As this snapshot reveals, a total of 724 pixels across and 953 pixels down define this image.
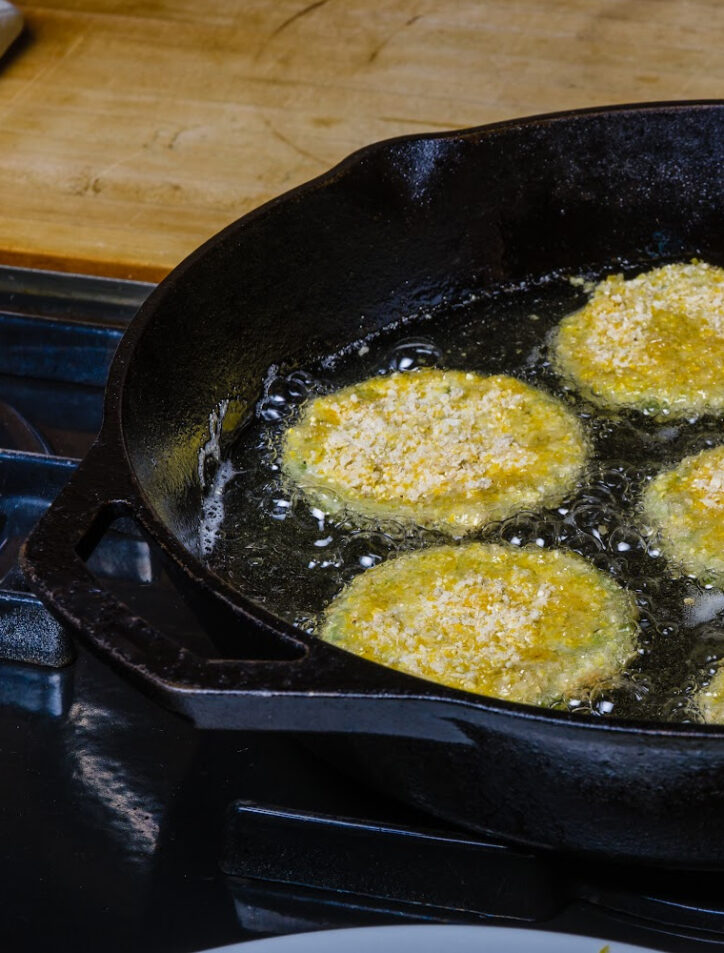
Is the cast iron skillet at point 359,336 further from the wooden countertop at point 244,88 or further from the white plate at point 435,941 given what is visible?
the wooden countertop at point 244,88

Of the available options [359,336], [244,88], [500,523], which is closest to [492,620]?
[500,523]

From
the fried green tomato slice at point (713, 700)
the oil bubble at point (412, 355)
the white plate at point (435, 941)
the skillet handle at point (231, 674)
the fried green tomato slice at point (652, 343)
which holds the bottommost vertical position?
the fried green tomato slice at point (713, 700)

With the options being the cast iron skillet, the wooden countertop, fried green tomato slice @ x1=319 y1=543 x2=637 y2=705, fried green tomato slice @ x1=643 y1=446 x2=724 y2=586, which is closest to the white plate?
the cast iron skillet

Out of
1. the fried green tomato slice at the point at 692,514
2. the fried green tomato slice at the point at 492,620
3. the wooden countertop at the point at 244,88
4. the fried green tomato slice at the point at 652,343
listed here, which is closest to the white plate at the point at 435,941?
the fried green tomato slice at the point at 492,620

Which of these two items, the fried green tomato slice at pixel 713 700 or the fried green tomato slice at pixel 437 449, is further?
the fried green tomato slice at pixel 437 449

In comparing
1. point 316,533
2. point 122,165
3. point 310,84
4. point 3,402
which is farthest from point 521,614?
point 310,84

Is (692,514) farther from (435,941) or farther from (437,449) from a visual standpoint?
(435,941)

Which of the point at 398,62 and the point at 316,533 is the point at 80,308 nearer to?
the point at 316,533
